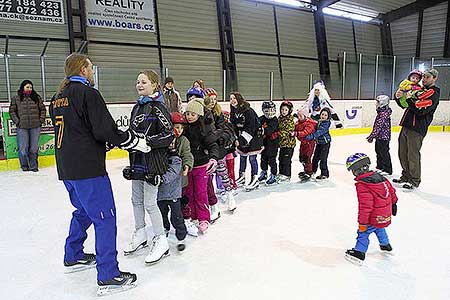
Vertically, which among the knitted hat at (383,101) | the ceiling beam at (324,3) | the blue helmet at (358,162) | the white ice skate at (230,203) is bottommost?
the white ice skate at (230,203)

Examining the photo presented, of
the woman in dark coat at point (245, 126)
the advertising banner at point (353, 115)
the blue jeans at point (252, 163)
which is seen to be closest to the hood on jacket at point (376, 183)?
the woman in dark coat at point (245, 126)

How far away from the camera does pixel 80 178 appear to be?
1.82 metres

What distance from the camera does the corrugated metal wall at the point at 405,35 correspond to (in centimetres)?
1430

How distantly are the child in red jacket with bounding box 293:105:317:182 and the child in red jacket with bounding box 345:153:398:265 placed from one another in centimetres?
218

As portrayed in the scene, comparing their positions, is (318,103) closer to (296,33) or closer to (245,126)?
(245,126)

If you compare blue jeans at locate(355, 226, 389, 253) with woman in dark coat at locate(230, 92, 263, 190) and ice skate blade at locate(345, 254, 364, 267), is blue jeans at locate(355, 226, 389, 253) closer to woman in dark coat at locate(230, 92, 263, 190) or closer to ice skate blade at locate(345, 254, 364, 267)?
ice skate blade at locate(345, 254, 364, 267)

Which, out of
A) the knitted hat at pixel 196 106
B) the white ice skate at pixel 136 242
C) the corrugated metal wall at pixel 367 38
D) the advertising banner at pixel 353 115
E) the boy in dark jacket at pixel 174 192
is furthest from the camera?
the corrugated metal wall at pixel 367 38

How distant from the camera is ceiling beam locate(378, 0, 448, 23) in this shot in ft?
44.8

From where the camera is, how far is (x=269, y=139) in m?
4.25

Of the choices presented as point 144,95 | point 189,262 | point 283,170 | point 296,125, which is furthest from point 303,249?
point 296,125

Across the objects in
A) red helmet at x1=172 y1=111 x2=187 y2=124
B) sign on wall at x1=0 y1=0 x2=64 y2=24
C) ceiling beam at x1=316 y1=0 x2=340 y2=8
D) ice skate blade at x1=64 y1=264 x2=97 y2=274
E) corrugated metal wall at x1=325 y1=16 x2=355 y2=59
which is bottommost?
ice skate blade at x1=64 y1=264 x2=97 y2=274

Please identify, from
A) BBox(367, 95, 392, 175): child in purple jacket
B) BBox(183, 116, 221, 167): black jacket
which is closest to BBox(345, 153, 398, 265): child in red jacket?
BBox(183, 116, 221, 167): black jacket

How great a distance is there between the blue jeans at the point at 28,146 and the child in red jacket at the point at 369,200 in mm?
4766

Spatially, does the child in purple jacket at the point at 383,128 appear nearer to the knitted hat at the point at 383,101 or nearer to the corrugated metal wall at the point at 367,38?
the knitted hat at the point at 383,101
